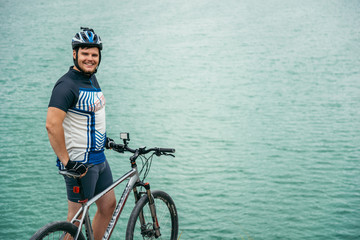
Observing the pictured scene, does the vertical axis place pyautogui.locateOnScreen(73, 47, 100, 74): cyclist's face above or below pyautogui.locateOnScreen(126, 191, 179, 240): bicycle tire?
above

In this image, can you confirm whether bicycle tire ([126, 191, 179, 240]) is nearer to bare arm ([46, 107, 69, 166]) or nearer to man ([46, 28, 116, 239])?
man ([46, 28, 116, 239])

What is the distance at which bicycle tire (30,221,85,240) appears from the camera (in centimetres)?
174

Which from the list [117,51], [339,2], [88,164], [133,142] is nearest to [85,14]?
[117,51]

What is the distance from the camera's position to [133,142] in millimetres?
6531

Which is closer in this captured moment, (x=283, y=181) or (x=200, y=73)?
Answer: (x=283, y=181)

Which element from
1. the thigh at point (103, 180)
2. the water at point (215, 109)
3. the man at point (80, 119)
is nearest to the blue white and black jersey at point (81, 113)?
the man at point (80, 119)

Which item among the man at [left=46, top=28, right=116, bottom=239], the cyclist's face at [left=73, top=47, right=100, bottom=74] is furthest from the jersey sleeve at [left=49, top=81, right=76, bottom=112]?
the cyclist's face at [left=73, top=47, right=100, bottom=74]

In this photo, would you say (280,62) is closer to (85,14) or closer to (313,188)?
(313,188)

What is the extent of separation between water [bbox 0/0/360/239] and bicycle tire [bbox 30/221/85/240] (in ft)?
4.93

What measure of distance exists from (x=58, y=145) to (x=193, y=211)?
2.30 meters

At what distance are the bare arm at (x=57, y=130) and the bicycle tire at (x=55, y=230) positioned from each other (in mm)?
283

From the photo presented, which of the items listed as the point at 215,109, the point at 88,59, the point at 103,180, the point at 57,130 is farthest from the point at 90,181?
the point at 215,109

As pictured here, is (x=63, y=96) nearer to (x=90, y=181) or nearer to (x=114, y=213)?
(x=90, y=181)

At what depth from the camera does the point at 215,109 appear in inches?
357
